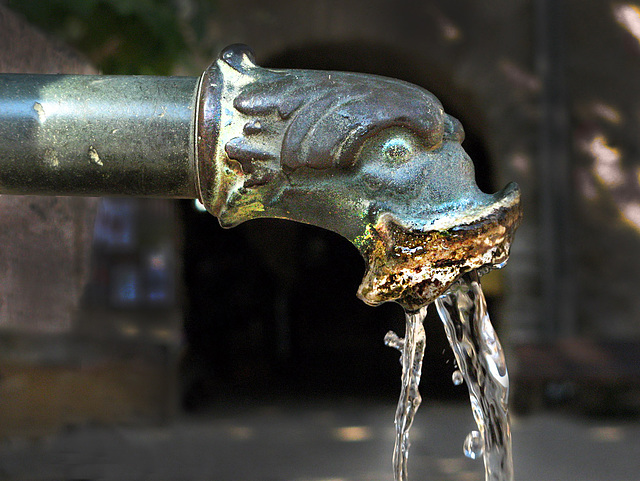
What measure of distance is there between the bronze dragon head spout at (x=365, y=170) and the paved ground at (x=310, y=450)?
263 centimetres

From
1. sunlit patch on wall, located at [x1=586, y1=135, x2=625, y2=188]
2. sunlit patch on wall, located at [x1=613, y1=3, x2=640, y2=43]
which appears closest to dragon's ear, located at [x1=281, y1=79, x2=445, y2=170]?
sunlit patch on wall, located at [x1=586, y1=135, x2=625, y2=188]

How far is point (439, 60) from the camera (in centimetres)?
468

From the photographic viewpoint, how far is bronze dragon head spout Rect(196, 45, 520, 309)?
31.8 inches

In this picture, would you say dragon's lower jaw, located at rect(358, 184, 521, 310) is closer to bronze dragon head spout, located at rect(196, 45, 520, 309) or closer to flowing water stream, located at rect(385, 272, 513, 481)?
bronze dragon head spout, located at rect(196, 45, 520, 309)

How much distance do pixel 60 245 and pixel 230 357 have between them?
5.68 metres

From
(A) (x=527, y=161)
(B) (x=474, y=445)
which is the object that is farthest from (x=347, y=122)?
(A) (x=527, y=161)

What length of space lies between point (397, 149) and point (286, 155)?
0.11 meters

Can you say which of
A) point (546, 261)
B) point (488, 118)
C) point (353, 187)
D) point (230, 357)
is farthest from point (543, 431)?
point (353, 187)

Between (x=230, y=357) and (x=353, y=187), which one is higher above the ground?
(x=230, y=357)

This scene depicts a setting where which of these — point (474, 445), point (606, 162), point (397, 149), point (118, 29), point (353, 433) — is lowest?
point (474, 445)

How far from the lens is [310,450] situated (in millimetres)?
4039

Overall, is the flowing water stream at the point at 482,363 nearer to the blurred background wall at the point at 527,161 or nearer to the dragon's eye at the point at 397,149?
the dragon's eye at the point at 397,149

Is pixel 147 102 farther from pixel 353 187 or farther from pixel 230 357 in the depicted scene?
pixel 230 357

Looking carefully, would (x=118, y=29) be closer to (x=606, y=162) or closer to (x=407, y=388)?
(x=407, y=388)
